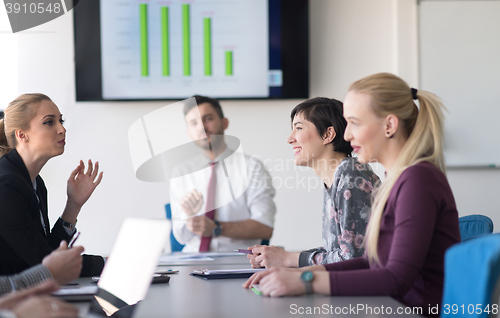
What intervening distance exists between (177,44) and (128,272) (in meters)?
1.90

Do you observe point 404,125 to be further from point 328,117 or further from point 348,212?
point 328,117

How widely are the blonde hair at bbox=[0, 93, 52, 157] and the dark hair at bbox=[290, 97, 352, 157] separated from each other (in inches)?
39.2

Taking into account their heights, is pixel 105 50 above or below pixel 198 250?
above

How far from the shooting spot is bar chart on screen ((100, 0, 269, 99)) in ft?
8.97

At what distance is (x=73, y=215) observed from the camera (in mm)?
1843

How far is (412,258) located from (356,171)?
452 mm

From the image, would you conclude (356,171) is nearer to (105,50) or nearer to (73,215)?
(73,215)

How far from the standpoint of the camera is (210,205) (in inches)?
94.7

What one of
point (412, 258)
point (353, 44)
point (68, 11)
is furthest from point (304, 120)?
point (68, 11)

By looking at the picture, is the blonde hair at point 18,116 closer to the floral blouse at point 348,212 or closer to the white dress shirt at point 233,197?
the white dress shirt at point 233,197

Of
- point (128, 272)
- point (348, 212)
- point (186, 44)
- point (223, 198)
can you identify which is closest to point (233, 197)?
point (223, 198)

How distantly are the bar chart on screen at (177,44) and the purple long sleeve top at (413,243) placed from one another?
1822 mm

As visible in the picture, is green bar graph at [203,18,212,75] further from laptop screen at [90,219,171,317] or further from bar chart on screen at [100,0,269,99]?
laptop screen at [90,219,171,317]

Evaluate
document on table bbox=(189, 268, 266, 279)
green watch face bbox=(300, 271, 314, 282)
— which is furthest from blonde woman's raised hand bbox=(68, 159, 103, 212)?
green watch face bbox=(300, 271, 314, 282)
